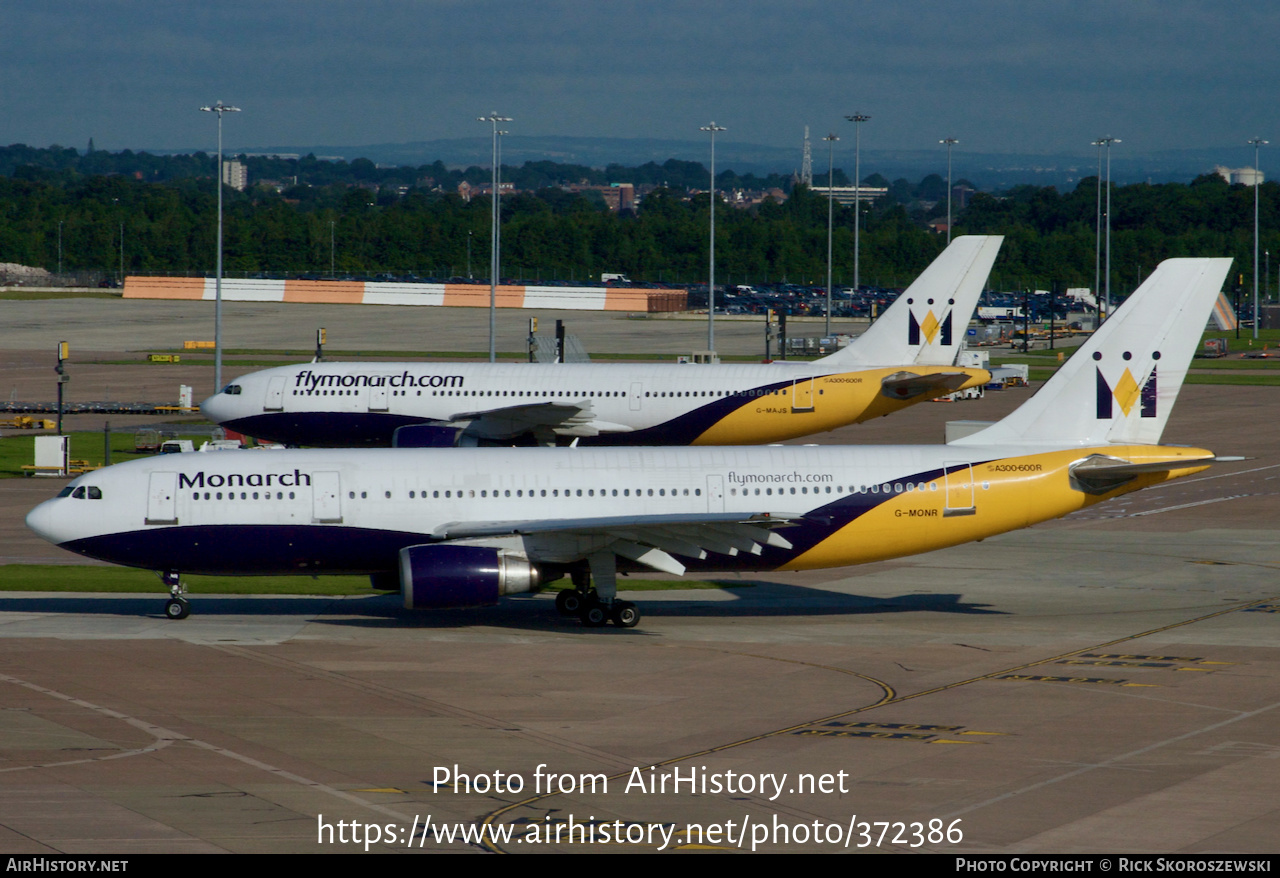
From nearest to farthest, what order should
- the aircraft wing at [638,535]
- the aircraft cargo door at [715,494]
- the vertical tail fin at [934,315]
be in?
the aircraft wing at [638,535]
the aircraft cargo door at [715,494]
the vertical tail fin at [934,315]

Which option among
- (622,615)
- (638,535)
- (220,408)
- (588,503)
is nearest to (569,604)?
(622,615)

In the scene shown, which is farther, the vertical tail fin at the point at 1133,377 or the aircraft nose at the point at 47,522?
the vertical tail fin at the point at 1133,377

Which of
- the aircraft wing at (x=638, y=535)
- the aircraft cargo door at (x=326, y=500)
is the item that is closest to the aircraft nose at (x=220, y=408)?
the aircraft cargo door at (x=326, y=500)

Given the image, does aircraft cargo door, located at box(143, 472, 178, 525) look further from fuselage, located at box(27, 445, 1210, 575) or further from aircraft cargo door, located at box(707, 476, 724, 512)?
aircraft cargo door, located at box(707, 476, 724, 512)

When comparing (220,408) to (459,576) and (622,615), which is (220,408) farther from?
(622,615)

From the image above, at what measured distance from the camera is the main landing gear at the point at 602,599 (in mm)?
34125

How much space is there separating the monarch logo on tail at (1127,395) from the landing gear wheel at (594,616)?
1345cm

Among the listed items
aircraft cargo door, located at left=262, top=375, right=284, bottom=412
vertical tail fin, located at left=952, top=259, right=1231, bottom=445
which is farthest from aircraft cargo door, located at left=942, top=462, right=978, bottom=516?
aircraft cargo door, located at left=262, top=375, right=284, bottom=412

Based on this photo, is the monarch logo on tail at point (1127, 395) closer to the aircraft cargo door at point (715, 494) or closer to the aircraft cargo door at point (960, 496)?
the aircraft cargo door at point (960, 496)

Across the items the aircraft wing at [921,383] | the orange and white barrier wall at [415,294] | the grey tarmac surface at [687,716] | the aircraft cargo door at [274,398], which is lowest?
the grey tarmac surface at [687,716]

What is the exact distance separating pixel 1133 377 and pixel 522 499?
15665 mm

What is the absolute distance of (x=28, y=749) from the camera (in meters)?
23.8

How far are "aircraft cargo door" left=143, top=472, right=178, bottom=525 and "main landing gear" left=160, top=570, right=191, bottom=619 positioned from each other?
1.59 meters

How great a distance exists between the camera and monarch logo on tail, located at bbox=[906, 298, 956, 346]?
5728 cm
